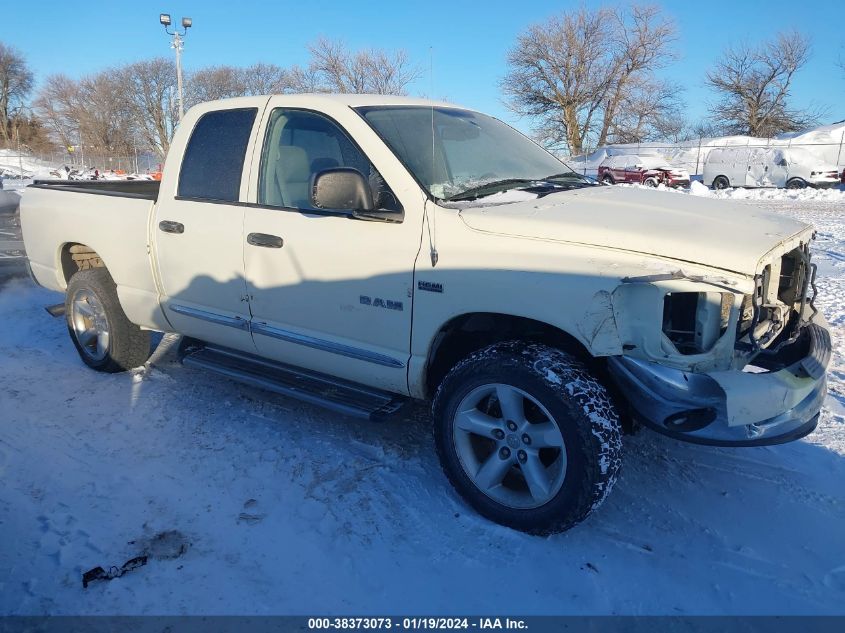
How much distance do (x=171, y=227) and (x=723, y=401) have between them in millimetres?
3370

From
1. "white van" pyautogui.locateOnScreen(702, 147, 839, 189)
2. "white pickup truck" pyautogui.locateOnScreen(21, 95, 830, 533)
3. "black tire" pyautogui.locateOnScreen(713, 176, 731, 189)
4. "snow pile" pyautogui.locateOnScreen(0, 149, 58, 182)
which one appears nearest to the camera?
"white pickup truck" pyautogui.locateOnScreen(21, 95, 830, 533)

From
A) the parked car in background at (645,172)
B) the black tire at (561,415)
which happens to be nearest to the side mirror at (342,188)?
the black tire at (561,415)

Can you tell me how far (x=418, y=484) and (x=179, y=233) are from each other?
222 centimetres

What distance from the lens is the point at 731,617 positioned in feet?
7.90

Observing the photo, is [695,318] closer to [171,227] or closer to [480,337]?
[480,337]

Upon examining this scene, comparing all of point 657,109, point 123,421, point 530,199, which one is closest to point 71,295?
point 123,421

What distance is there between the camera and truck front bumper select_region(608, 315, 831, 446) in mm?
2416

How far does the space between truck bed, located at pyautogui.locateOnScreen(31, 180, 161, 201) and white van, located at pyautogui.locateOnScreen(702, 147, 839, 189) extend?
2505 cm

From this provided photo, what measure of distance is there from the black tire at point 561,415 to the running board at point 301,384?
1.72 feet

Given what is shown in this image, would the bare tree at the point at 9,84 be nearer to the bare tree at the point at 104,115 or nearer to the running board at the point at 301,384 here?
the bare tree at the point at 104,115

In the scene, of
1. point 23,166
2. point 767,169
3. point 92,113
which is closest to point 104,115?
point 92,113

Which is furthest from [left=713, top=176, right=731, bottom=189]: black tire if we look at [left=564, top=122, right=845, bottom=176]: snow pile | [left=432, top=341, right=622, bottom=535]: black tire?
[left=432, top=341, right=622, bottom=535]: black tire

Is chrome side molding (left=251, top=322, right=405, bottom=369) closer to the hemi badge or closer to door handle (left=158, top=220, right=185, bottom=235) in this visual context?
the hemi badge

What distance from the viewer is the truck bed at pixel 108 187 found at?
191 inches
